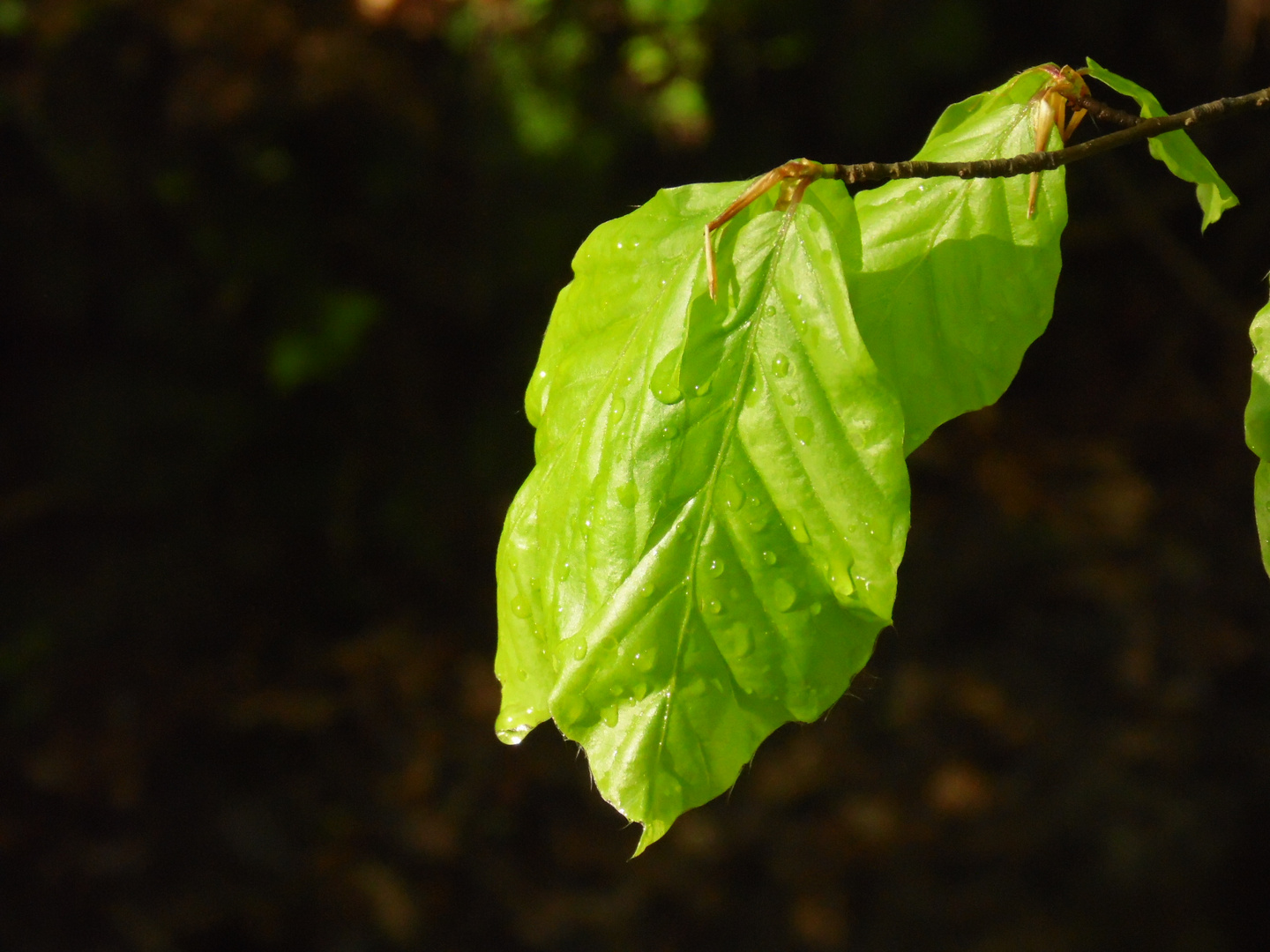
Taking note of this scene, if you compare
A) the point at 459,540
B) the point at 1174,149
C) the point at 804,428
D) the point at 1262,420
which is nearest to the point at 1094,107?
the point at 1174,149

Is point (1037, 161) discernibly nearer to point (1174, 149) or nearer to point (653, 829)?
point (1174, 149)

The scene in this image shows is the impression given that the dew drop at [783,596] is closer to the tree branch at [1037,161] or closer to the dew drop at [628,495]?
the dew drop at [628,495]

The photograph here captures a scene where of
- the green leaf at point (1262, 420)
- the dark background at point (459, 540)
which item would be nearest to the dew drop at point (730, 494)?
the green leaf at point (1262, 420)

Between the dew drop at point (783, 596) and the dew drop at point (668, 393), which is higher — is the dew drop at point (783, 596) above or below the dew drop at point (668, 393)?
below

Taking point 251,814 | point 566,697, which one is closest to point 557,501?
point 566,697

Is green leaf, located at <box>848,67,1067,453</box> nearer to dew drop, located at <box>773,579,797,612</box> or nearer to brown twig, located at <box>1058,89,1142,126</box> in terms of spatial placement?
brown twig, located at <box>1058,89,1142,126</box>
